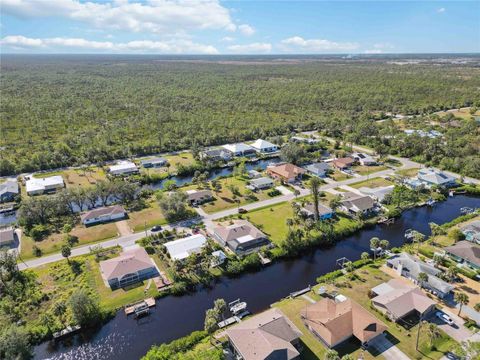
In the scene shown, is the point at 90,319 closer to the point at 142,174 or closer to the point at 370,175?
the point at 142,174

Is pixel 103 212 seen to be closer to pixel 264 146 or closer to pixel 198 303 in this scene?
pixel 198 303

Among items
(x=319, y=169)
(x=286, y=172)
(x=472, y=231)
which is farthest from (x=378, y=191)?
(x=286, y=172)

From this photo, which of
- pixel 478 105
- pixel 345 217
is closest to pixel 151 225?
pixel 345 217

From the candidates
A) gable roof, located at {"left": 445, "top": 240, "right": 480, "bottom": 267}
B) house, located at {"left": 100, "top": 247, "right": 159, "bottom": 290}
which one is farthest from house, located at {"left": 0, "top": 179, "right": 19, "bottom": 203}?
gable roof, located at {"left": 445, "top": 240, "right": 480, "bottom": 267}

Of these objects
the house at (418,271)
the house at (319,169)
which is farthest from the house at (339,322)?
the house at (319,169)

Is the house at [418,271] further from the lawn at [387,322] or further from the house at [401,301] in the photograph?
the lawn at [387,322]
